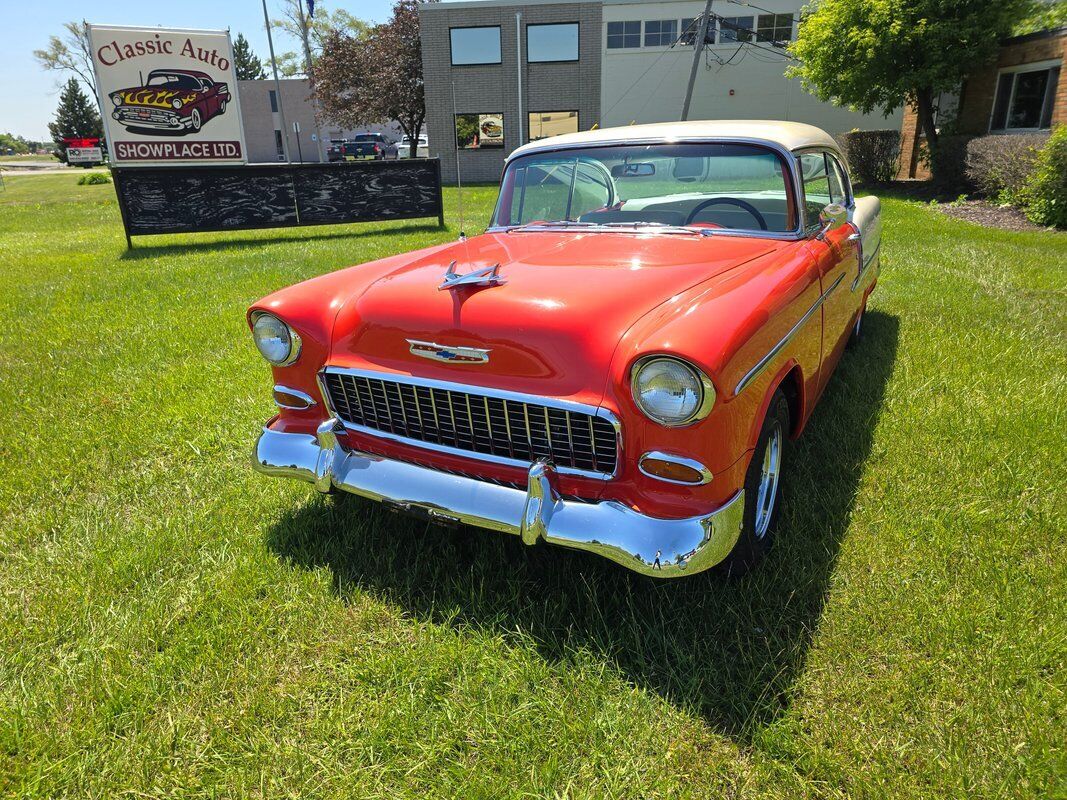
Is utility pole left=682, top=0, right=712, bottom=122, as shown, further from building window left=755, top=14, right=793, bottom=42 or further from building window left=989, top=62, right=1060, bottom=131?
building window left=989, top=62, right=1060, bottom=131

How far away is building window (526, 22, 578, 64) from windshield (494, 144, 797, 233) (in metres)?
22.4

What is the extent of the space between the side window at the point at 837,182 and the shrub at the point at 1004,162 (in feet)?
28.8

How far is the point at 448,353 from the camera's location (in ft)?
7.66

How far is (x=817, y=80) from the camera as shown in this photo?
15688mm

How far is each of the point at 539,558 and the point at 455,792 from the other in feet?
3.42

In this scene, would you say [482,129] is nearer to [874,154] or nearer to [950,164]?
[874,154]

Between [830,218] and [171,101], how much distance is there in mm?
12585

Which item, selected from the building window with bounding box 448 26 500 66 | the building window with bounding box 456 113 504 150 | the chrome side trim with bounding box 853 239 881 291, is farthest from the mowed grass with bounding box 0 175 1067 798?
the building window with bounding box 448 26 500 66

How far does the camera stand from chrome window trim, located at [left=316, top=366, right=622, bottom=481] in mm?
2098

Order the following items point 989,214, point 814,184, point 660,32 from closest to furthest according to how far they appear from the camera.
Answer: point 814,184
point 989,214
point 660,32

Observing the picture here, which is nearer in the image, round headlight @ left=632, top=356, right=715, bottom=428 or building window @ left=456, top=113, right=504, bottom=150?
round headlight @ left=632, top=356, right=715, bottom=428

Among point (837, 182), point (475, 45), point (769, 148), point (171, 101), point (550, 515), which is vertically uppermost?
point (475, 45)

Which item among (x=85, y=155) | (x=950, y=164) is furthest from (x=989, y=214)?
(x=85, y=155)

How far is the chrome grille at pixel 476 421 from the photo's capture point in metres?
2.18
